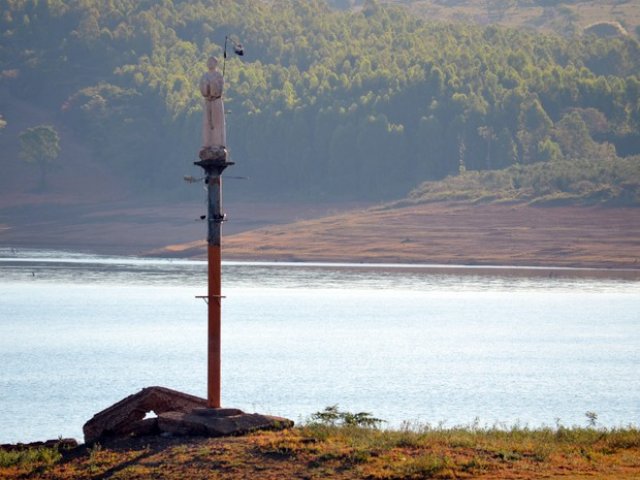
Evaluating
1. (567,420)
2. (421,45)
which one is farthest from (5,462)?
(421,45)

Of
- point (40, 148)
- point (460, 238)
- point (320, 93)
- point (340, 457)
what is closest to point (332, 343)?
point (340, 457)

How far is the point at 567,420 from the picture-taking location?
3262 cm

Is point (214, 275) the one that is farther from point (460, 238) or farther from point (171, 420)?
point (460, 238)

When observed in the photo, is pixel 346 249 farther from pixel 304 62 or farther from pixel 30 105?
pixel 304 62

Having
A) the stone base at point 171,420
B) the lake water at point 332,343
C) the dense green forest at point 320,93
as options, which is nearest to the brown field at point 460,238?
the lake water at point 332,343

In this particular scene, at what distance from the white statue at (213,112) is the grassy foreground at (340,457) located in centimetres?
454

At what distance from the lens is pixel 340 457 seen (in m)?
19.6

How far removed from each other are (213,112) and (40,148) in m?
122

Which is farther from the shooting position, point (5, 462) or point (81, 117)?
point (81, 117)

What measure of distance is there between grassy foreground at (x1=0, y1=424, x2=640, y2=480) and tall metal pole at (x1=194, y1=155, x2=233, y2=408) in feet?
2.92

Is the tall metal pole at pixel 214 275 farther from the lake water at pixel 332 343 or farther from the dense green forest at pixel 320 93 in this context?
the dense green forest at pixel 320 93

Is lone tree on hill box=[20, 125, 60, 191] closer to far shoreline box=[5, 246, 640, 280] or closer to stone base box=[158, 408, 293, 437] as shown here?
far shoreline box=[5, 246, 640, 280]

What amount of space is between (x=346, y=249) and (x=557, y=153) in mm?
36844

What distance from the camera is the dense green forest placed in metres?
131
